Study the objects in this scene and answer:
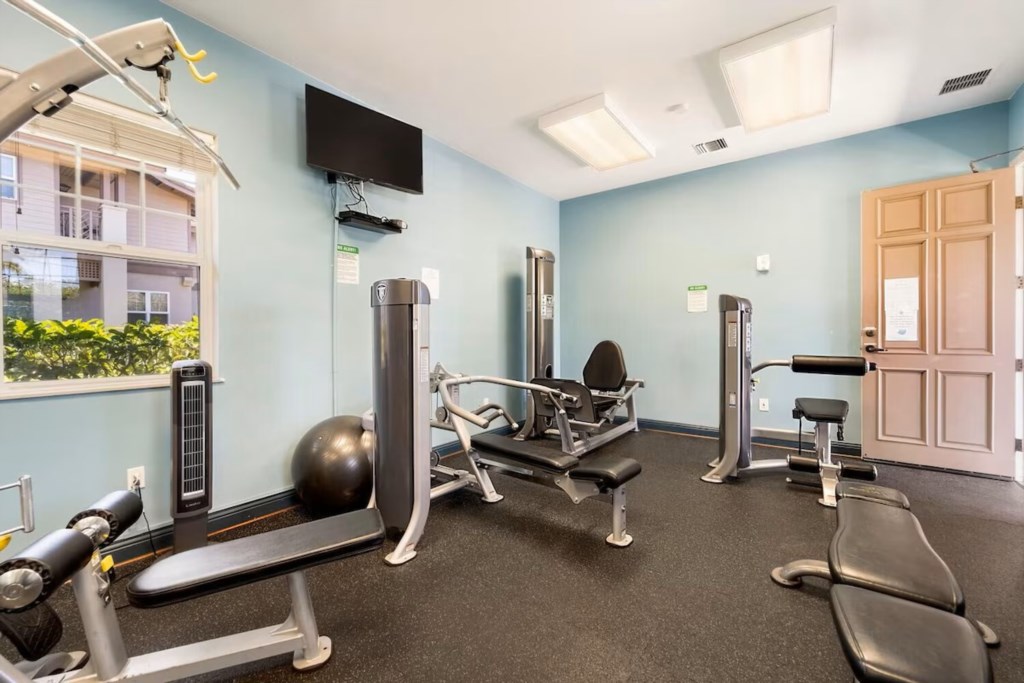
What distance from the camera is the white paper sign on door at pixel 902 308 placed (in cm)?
324

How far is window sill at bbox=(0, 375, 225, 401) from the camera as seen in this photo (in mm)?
1756

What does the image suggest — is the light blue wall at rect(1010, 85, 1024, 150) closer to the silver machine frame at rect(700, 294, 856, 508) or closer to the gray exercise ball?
the silver machine frame at rect(700, 294, 856, 508)

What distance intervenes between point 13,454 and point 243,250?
4.42 ft

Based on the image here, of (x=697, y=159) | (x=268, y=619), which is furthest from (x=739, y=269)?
(x=268, y=619)

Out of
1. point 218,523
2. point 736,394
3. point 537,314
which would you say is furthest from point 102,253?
point 736,394

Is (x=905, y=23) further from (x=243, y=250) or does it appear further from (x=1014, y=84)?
(x=243, y=250)

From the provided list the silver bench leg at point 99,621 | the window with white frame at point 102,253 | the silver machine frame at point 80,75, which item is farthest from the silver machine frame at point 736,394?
the window with white frame at point 102,253

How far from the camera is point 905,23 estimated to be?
7.41 feet

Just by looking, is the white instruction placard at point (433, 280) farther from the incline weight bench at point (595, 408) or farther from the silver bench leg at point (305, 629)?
the silver bench leg at point (305, 629)

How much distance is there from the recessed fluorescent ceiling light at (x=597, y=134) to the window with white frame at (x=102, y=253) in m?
2.41

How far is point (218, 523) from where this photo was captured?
2.29 meters

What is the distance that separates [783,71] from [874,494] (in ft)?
8.19

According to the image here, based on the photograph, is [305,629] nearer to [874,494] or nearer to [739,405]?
[874,494]

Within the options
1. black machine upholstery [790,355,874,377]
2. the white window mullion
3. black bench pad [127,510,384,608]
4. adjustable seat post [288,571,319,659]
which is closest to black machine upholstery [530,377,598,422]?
black machine upholstery [790,355,874,377]
